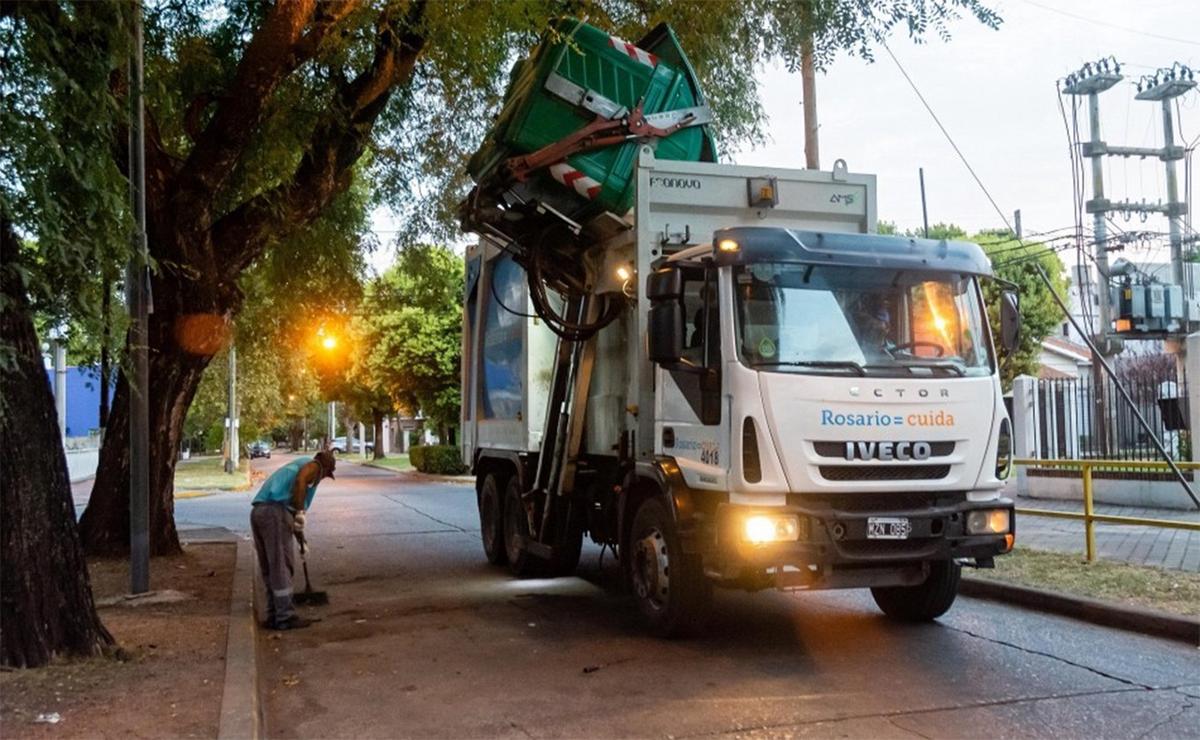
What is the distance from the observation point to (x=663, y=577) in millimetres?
7168

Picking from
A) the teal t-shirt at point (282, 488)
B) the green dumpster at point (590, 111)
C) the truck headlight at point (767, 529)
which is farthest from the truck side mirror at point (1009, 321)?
the teal t-shirt at point (282, 488)

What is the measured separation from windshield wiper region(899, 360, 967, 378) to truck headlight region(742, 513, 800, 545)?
4.41 feet

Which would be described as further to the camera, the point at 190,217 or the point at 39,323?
the point at 190,217

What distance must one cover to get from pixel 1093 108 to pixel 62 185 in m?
23.8

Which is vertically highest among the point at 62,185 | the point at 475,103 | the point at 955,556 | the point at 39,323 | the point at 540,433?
the point at 475,103

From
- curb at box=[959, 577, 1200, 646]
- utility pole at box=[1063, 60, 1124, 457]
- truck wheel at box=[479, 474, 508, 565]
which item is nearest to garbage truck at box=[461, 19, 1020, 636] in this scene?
curb at box=[959, 577, 1200, 646]

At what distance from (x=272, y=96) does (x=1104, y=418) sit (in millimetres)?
12608

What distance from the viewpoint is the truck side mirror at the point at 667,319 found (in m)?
6.76

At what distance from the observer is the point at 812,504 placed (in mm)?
6500

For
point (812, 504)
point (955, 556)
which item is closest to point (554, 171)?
point (812, 504)

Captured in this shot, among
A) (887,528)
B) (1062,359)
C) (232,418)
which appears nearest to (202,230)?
(887,528)

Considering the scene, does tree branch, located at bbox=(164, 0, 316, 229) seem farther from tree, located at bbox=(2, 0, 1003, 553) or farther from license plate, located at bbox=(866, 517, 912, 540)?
license plate, located at bbox=(866, 517, 912, 540)

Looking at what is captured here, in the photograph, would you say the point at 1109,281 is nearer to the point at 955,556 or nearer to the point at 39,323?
the point at 955,556

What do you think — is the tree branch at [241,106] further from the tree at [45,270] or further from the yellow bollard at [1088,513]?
the yellow bollard at [1088,513]
